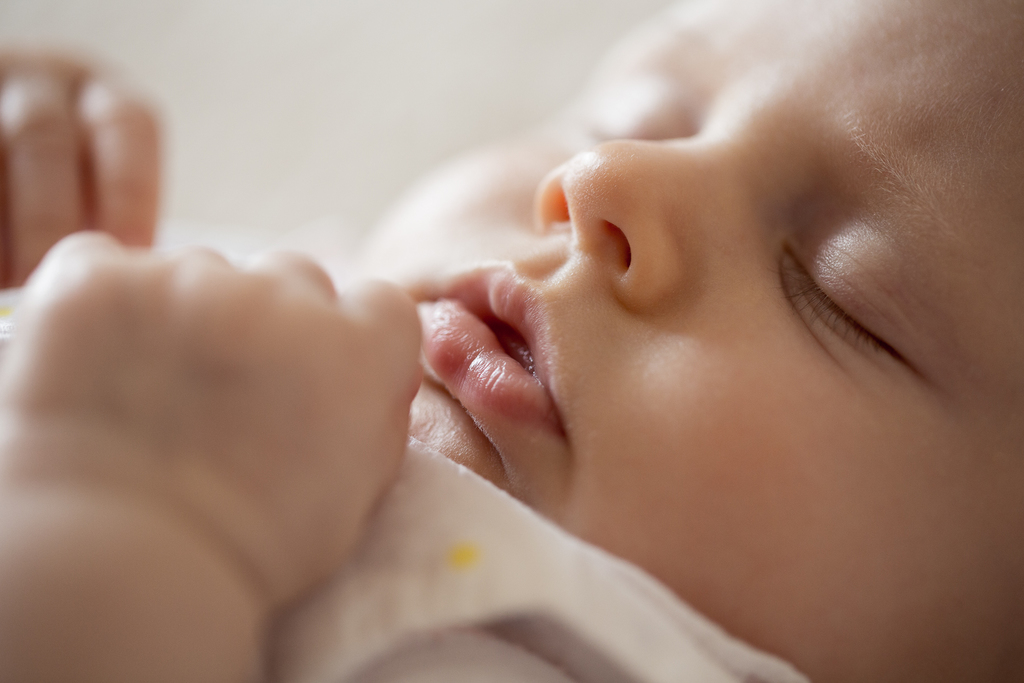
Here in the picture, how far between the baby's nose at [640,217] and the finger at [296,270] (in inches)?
6.8

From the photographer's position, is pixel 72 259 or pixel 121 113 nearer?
pixel 72 259

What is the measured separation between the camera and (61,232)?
2.38 feet

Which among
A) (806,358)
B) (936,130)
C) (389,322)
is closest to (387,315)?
(389,322)

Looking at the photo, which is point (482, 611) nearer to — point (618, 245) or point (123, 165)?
point (618, 245)

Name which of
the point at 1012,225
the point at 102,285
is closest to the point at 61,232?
the point at 102,285

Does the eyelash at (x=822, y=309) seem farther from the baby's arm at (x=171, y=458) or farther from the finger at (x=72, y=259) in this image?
the finger at (x=72, y=259)

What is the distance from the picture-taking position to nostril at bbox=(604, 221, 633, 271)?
0.49 meters

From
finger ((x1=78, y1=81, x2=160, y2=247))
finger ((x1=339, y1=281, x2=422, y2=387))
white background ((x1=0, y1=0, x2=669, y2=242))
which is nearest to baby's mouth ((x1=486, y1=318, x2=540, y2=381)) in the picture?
finger ((x1=339, y1=281, x2=422, y2=387))

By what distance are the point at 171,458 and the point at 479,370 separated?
0.67 ft

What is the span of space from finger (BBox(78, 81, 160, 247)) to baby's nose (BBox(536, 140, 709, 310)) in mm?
458

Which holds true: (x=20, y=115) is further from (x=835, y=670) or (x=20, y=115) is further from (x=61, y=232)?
(x=835, y=670)

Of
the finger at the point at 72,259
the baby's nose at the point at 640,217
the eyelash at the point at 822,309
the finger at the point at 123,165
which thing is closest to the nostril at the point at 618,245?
the baby's nose at the point at 640,217

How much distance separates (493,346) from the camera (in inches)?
19.6

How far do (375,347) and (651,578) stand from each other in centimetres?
19
